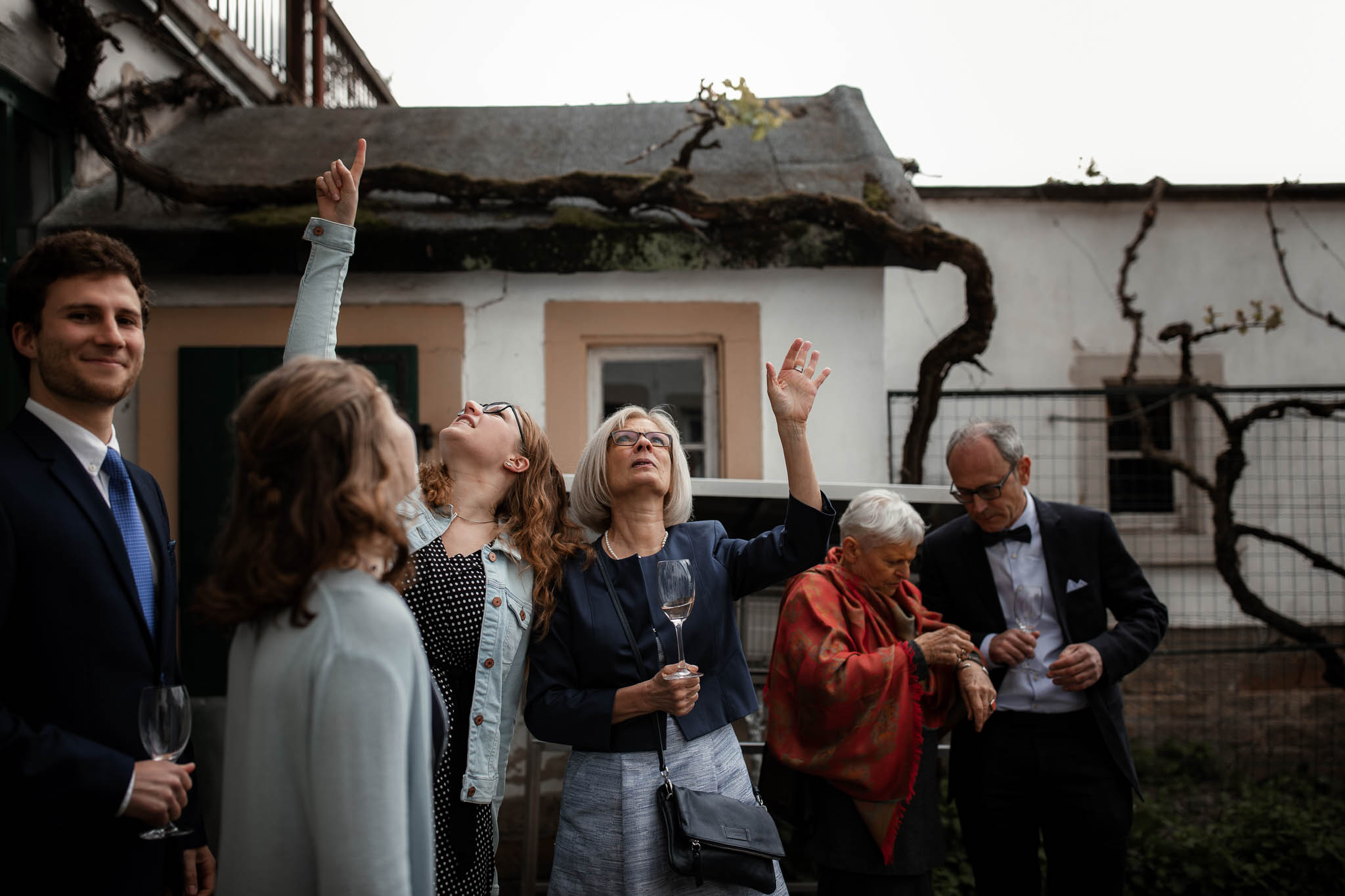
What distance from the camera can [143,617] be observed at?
1984 mm

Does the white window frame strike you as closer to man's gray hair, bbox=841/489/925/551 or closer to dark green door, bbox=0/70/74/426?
man's gray hair, bbox=841/489/925/551

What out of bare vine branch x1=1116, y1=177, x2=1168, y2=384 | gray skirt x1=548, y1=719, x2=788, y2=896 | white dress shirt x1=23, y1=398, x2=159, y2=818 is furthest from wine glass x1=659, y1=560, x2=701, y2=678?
bare vine branch x1=1116, y1=177, x2=1168, y2=384

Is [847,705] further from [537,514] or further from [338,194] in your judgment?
[338,194]

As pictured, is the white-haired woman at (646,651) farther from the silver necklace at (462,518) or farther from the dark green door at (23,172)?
the dark green door at (23,172)

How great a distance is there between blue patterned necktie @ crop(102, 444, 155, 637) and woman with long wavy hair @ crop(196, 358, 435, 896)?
70 cm

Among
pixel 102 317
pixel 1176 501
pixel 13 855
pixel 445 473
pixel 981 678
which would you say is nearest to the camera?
pixel 13 855

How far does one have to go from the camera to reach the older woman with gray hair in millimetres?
2820

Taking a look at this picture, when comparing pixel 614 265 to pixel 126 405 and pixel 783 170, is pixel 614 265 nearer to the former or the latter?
pixel 783 170

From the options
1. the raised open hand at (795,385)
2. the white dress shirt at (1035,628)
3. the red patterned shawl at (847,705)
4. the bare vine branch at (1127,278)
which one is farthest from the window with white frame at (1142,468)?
the raised open hand at (795,385)

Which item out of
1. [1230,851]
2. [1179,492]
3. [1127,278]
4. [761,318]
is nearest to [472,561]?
[761,318]

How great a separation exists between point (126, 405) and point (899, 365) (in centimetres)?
579

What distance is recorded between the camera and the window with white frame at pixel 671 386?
219 inches

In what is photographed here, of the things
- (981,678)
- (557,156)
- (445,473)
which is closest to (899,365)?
(557,156)

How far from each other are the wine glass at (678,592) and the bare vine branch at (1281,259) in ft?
24.6
